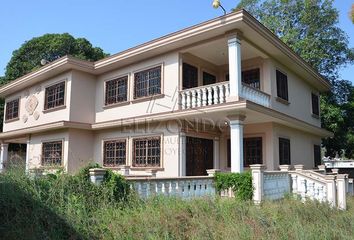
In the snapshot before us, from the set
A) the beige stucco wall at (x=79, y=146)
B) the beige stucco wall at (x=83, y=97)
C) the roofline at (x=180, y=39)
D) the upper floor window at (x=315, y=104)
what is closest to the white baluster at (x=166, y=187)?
the roofline at (x=180, y=39)

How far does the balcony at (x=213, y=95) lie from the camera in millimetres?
11375

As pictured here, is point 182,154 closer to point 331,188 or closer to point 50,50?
→ point 331,188

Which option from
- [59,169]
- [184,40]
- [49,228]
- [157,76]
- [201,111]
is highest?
[184,40]

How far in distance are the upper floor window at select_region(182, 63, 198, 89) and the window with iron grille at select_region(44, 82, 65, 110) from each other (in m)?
6.61

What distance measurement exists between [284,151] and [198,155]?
12.1ft

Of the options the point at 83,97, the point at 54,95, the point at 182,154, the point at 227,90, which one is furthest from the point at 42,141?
the point at 227,90

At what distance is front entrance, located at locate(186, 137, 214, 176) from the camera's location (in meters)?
13.0

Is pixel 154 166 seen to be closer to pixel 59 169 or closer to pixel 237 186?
pixel 237 186

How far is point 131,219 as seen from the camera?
600cm

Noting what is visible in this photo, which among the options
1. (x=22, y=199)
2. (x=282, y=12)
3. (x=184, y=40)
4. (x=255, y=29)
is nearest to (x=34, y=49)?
(x=282, y=12)

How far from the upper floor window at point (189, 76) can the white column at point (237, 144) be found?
2849 mm

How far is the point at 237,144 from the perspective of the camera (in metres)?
10.9

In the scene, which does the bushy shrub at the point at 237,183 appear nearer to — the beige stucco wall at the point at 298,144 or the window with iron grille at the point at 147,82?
the beige stucco wall at the point at 298,144

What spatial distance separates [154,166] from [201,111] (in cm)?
328
